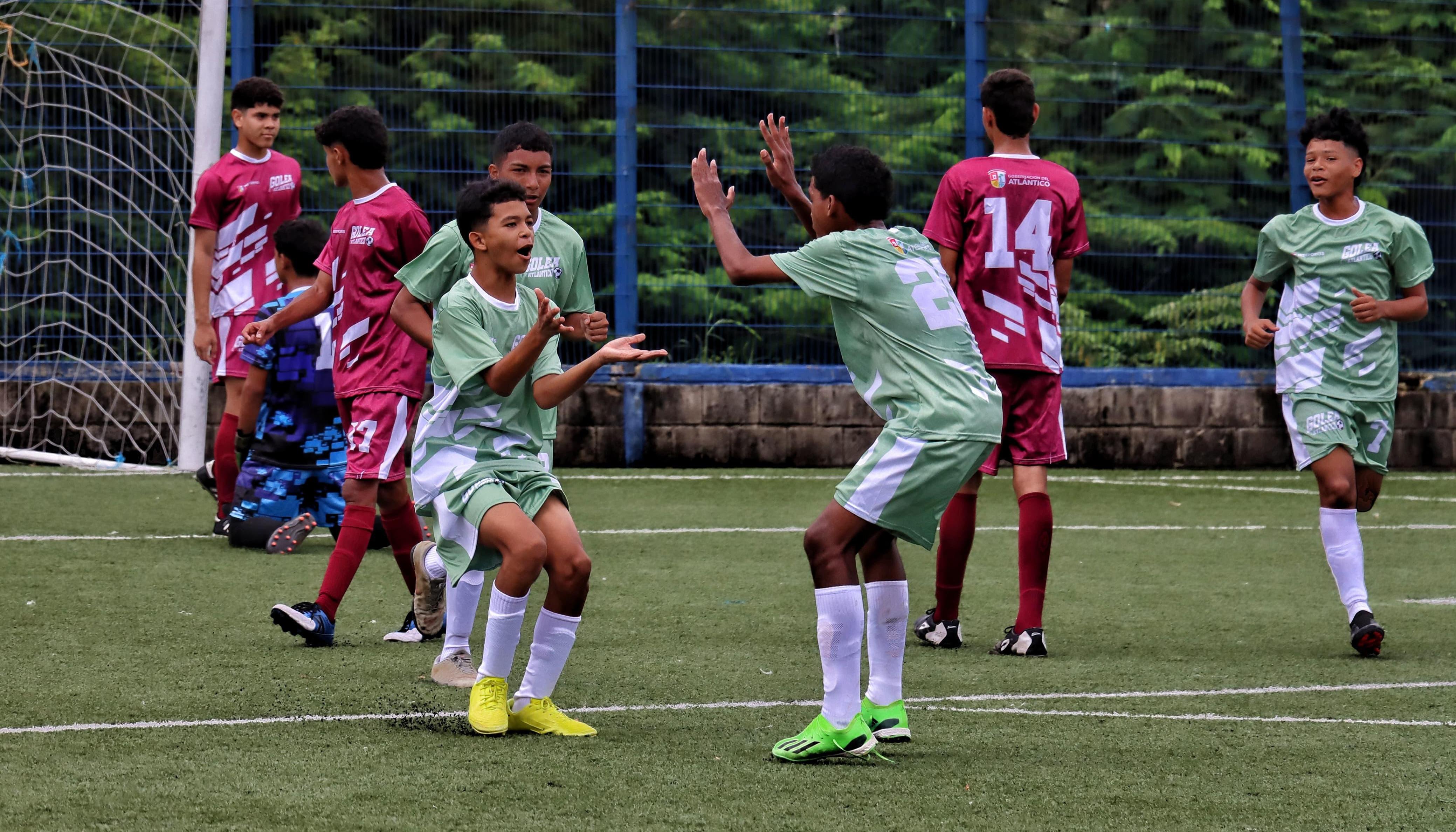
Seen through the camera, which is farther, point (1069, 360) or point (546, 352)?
point (1069, 360)

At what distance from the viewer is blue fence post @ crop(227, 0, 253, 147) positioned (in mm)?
11766

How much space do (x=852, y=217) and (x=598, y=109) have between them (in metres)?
7.77

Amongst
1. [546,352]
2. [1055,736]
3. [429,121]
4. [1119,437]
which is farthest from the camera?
[1119,437]

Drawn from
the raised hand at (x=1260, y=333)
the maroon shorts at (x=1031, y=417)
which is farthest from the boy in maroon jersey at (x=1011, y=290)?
the raised hand at (x=1260, y=333)

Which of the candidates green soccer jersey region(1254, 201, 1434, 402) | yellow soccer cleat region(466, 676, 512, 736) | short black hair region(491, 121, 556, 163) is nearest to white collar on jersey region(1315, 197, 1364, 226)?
green soccer jersey region(1254, 201, 1434, 402)

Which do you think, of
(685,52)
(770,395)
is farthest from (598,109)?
(770,395)

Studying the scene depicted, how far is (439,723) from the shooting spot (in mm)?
4547

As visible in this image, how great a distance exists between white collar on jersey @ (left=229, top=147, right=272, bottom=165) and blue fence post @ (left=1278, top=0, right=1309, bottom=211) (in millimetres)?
7344

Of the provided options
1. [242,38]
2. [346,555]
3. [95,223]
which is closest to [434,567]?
[346,555]

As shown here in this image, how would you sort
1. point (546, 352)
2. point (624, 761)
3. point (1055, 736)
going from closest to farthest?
point (624, 761) → point (1055, 736) → point (546, 352)

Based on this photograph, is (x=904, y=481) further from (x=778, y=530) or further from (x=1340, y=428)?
(x=778, y=530)

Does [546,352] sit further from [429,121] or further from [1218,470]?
[1218,470]

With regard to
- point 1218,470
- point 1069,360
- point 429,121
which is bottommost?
point 1218,470

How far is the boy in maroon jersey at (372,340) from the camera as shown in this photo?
5.99 meters
